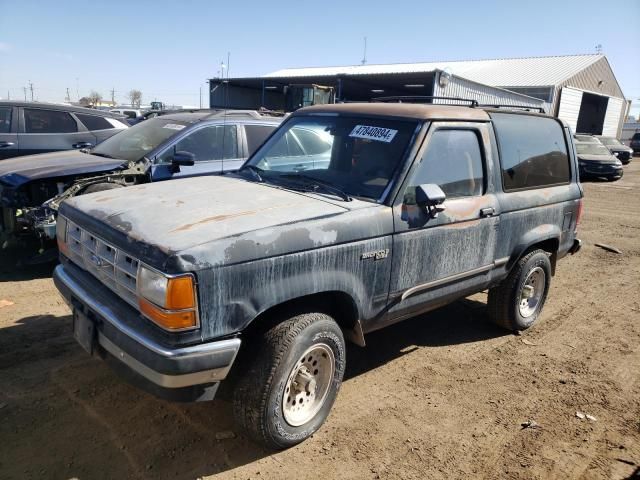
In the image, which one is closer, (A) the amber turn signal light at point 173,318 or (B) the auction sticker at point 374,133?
(A) the amber turn signal light at point 173,318

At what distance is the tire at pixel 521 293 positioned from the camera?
450 centimetres

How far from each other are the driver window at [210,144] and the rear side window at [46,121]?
3.67m

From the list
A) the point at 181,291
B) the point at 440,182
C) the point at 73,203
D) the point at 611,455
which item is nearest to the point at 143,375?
the point at 181,291

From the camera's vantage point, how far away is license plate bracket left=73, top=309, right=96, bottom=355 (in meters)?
2.73

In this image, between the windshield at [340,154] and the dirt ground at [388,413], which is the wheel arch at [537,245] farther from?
the windshield at [340,154]

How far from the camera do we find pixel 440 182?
3543 millimetres

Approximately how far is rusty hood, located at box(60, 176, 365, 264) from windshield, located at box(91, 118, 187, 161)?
9.91 feet

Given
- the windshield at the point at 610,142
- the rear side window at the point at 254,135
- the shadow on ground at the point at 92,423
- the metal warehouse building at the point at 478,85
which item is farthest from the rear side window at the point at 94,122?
the windshield at the point at 610,142

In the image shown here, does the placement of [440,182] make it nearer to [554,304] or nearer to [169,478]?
[169,478]

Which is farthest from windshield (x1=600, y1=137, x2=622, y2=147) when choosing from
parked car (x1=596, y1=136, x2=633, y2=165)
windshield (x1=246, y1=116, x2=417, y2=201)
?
windshield (x1=246, y1=116, x2=417, y2=201)

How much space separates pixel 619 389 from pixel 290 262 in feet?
9.90

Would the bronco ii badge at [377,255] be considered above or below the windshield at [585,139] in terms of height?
below

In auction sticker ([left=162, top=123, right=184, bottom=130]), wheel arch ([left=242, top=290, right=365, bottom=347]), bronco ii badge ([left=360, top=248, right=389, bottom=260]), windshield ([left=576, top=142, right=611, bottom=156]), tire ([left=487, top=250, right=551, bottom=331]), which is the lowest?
tire ([left=487, top=250, right=551, bottom=331])

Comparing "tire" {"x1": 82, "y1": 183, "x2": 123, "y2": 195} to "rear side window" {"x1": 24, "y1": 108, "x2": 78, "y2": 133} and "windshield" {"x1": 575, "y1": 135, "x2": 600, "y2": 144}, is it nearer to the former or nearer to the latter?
"rear side window" {"x1": 24, "y1": 108, "x2": 78, "y2": 133}
